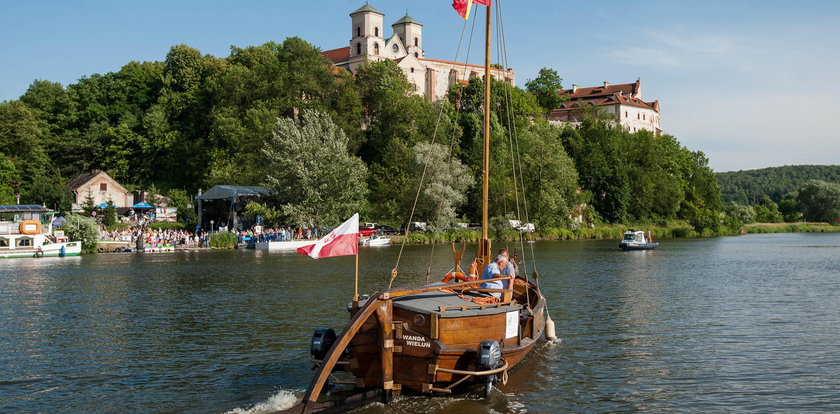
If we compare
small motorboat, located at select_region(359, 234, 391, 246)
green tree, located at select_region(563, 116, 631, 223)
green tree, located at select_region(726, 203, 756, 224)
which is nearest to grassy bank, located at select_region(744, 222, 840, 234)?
green tree, located at select_region(726, 203, 756, 224)

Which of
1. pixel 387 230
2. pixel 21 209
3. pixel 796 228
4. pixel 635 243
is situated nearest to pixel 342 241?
pixel 635 243

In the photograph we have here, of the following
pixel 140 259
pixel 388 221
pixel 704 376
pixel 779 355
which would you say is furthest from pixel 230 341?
pixel 388 221

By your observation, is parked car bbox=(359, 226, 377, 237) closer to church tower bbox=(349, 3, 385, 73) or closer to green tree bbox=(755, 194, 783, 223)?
church tower bbox=(349, 3, 385, 73)

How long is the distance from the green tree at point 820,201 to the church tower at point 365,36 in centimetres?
9716

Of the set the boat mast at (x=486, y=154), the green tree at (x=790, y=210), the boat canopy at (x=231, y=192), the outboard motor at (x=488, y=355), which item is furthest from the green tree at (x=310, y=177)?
the green tree at (x=790, y=210)

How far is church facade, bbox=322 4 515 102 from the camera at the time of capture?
13838 cm

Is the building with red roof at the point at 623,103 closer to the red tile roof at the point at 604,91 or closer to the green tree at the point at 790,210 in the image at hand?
the red tile roof at the point at 604,91

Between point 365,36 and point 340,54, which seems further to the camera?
point 340,54

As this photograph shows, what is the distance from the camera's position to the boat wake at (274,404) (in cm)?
1495

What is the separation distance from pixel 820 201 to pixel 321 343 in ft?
537

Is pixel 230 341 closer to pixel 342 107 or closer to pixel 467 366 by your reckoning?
pixel 467 366

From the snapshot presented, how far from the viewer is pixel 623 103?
6531 inches

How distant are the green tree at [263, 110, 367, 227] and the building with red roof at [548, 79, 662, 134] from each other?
88.0 meters

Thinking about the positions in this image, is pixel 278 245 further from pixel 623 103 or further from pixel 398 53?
pixel 623 103
